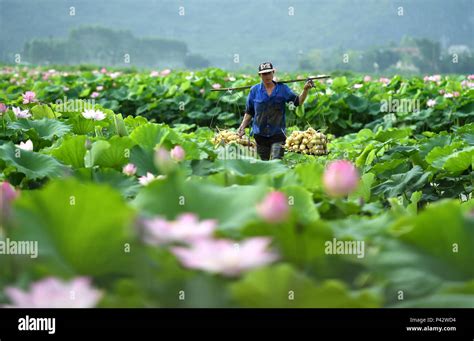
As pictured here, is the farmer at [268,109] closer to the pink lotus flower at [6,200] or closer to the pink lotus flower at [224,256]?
the pink lotus flower at [6,200]

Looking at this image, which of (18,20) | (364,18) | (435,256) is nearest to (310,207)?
(435,256)

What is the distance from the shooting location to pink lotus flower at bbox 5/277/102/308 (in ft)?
2.47

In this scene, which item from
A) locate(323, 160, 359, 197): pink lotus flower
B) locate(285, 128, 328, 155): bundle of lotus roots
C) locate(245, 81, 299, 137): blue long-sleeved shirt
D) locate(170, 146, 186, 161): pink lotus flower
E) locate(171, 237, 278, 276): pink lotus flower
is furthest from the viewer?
locate(285, 128, 328, 155): bundle of lotus roots

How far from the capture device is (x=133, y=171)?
1.81 m

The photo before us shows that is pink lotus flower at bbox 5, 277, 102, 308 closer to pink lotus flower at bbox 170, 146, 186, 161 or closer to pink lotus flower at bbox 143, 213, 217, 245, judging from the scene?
pink lotus flower at bbox 143, 213, 217, 245

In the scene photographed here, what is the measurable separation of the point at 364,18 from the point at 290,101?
162568 mm

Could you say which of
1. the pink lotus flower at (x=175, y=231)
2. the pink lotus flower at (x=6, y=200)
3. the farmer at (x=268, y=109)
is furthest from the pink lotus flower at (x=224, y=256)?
the farmer at (x=268, y=109)

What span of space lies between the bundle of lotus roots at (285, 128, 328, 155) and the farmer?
153mm

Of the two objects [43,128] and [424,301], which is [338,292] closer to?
[424,301]

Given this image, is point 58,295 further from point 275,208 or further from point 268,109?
point 268,109

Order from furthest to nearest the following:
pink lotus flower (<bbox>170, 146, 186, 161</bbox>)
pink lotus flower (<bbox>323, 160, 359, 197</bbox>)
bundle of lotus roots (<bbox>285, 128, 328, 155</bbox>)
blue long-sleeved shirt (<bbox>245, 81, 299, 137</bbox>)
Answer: bundle of lotus roots (<bbox>285, 128, 328, 155</bbox>) < blue long-sleeved shirt (<bbox>245, 81, 299, 137</bbox>) < pink lotus flower (<bbox>170, 146, 186, 161</bbox>) < pink lotus flower (<bbox>323, 160, 359, 197</bbox>)

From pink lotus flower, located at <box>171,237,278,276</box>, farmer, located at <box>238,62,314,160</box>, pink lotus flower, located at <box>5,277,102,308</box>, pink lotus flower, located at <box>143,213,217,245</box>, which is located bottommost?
pink lotus flower, located at <box>5,277,102,308</box>

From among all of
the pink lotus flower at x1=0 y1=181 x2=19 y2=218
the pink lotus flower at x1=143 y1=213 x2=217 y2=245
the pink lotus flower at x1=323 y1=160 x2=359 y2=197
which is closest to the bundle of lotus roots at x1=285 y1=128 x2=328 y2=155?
the pink lotus flower at x1=323 y1=160 x2=359 y2=197

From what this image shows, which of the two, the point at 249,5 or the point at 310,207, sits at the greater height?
the point at 249,5
